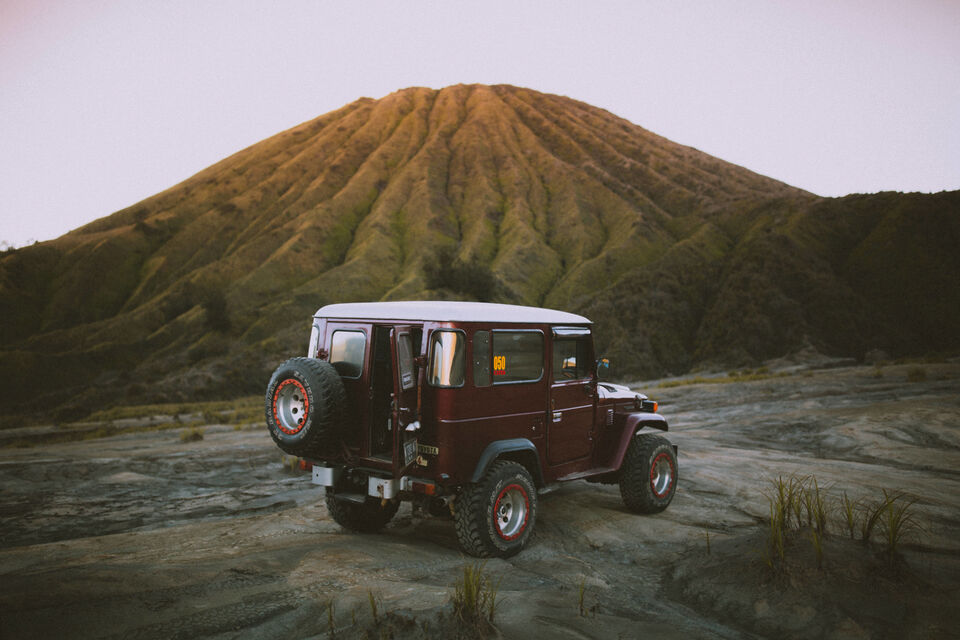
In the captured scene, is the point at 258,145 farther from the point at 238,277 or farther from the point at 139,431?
the point at 139,431

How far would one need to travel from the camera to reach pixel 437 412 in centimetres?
577

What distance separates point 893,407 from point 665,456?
30.0 feet

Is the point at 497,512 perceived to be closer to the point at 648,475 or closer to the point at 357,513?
the point at 357,513

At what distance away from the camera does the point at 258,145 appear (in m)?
98.1

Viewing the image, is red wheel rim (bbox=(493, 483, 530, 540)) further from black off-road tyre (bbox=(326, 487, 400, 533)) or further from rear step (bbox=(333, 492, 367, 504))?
black off-road tyre (bbox=(326, 487, 400, 533))

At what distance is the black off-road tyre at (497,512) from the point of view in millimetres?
5766

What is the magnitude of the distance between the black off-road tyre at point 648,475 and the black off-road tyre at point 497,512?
1.85 meters

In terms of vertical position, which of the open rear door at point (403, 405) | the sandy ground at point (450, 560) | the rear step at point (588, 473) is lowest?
the sandy ground at point (450, 560)

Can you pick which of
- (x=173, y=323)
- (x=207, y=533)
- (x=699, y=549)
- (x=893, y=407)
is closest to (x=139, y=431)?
(x=207, y=533)

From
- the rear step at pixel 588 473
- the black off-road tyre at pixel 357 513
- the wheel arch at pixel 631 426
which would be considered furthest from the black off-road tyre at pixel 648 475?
the black off-road tyre at pixel 357 513

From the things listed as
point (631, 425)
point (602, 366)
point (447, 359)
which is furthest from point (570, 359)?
point (447, 359)

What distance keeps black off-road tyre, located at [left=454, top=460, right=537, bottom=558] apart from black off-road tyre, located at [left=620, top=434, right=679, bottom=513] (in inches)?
72.7

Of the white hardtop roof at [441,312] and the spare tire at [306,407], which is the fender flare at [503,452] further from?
the spare tire at [306,407]

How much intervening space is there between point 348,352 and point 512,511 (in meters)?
2.53
